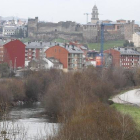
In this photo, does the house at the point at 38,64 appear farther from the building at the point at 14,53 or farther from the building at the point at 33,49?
the building at the point at 33,49

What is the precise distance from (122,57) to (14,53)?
18225mm

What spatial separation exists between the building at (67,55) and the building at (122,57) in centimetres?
979

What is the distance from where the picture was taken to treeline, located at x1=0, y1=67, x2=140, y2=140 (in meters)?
18.1

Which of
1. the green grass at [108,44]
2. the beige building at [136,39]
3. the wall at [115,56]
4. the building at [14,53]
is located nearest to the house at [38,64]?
the building at [14,53]

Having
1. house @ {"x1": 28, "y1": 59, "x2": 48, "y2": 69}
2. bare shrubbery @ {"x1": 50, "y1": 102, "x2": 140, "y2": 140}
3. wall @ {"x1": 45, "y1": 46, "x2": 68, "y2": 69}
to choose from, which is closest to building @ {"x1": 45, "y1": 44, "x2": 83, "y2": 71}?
wall @ {"x1": 45, "y1": 46, "x2": 68, "y2": 69}

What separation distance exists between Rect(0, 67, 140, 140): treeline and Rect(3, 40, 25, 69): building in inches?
455

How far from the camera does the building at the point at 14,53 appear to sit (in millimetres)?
68500

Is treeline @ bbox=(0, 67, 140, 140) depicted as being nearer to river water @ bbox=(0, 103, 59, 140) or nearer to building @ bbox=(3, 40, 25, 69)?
river water @ bbox=(0, 103, 59, 140)

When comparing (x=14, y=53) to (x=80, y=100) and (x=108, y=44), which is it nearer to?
(x=108, y=44)

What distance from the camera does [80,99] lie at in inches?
1188

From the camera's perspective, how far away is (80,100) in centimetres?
2952

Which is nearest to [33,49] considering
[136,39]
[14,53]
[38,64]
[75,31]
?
[14,53]

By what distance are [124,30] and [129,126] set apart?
303 ft

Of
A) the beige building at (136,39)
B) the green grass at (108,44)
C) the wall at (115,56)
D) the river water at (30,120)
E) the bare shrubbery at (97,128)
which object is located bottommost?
the river water at (30,120)
